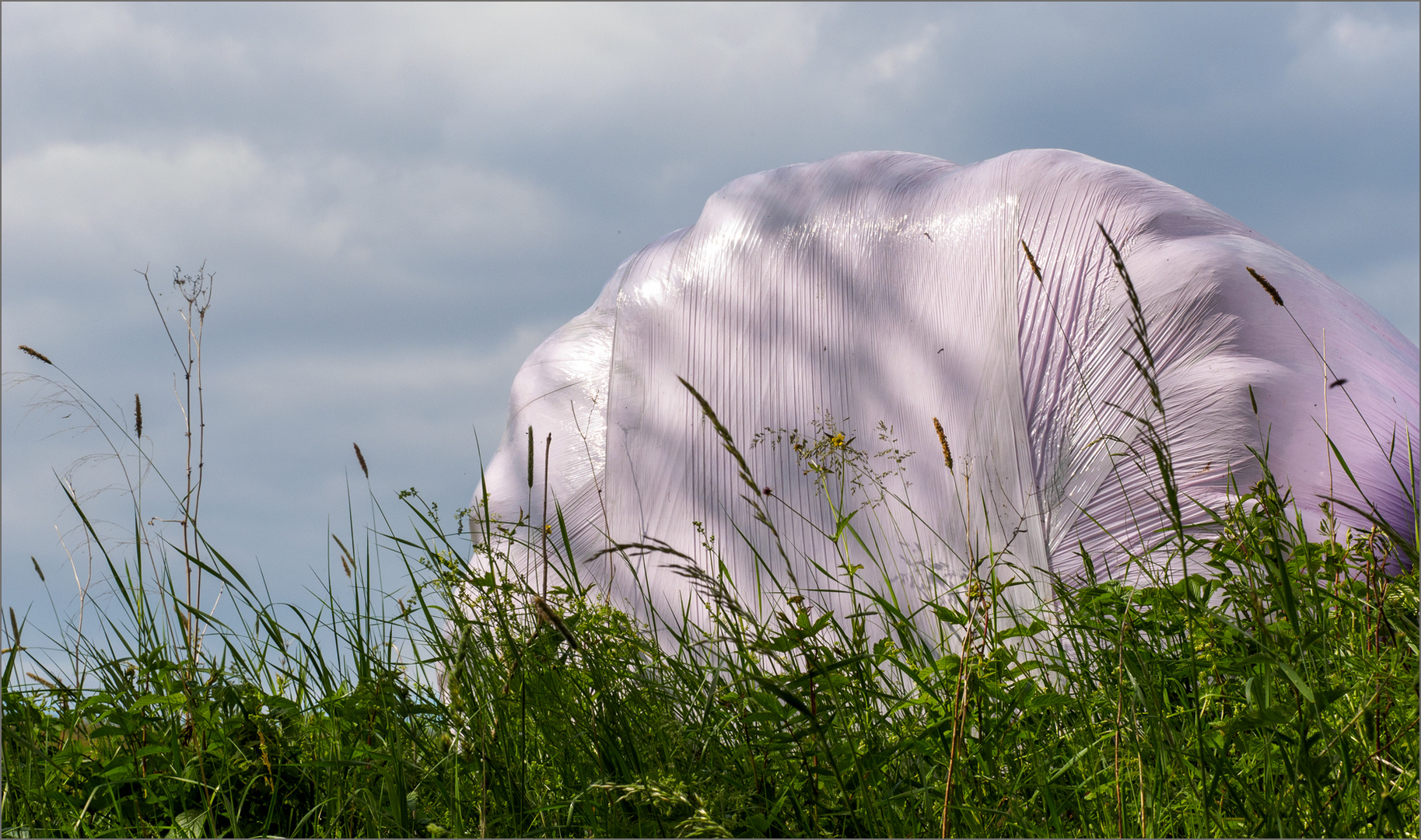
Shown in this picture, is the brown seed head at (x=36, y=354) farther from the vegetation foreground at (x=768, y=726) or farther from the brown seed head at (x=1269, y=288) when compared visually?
the brown seed head at (x=1269, y=288)

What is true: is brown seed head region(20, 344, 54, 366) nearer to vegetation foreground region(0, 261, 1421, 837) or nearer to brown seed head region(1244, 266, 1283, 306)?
vegetation foreground region(0, 261, 1421, 837)

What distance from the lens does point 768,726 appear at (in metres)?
1.16

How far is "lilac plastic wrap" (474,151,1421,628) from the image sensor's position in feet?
7.07

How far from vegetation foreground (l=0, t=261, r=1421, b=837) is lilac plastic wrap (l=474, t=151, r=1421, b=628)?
0.61 meters

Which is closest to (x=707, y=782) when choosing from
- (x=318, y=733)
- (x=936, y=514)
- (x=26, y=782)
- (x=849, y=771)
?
(x=849, y=771)

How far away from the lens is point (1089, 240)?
239 centimetres

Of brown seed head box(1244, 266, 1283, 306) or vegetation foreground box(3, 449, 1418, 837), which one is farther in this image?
brown seed head box(1244, 266, 1283, 306)

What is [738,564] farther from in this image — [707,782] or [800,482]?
[707,782]

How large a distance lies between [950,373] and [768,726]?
1.45 meters

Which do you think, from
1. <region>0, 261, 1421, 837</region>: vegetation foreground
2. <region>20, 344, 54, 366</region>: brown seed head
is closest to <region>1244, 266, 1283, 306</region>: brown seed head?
<region>0, 261, 1421, 837</region>: vegetation foreground

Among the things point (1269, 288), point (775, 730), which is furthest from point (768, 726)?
point (1269, 288)

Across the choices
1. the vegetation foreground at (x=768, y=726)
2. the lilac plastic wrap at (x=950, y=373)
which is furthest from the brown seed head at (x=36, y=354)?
the lilac plastic wrap at (x=950, y=373)

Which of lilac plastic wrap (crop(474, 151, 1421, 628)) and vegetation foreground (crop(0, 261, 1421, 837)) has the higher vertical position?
lilac plastic wrap (crop(474, 151, 1421, 628))

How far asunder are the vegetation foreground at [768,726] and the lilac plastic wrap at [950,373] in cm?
61
